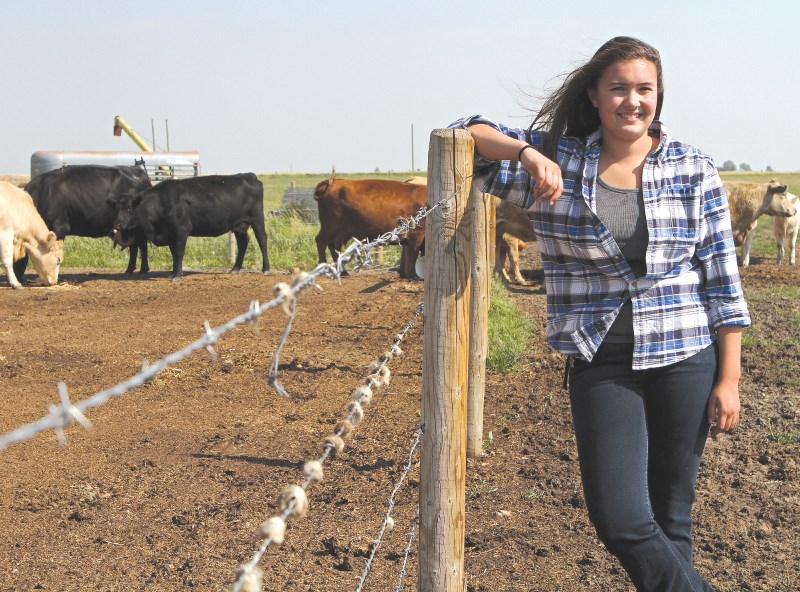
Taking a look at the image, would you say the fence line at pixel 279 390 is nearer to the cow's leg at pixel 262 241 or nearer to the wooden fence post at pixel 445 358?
the wooden fence post at pixel 445 358

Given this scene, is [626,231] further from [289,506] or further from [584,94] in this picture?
[289,506]

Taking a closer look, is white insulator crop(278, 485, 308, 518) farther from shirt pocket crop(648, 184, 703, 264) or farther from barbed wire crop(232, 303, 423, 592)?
shirt pocket crop(648, 184, 703, 264)

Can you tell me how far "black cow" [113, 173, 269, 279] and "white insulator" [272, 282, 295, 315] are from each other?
44.0 feet

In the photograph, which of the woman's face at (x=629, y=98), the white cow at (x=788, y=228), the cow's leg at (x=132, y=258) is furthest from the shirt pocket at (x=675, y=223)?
the white cow at (x=788, y=228)

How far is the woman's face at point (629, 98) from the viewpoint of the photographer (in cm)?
272

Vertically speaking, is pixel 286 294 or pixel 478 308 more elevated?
pixel 286 294

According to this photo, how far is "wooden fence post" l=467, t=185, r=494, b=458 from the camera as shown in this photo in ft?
16.9

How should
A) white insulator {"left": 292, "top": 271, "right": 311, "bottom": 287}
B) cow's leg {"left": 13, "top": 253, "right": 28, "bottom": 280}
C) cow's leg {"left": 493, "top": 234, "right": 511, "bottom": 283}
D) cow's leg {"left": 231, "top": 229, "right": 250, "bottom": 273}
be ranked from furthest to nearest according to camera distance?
cow's leg {"left": 231, "top": 229, "right": 250, "bottom": 273} < cow's leg {"left": 13, "top": 253, "right": 28, "bottom": 280} < cow's leg {"left": 493, "top": 234, "right": 511, "bottom": 283} < white insulator {"left": 292, "top": 271, "right": 311, "bottom": 287}

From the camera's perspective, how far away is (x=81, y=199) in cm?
1570

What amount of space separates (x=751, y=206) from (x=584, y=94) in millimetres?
14763

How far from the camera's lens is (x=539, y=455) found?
5543 mm

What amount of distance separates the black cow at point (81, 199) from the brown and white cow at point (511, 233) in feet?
19.1

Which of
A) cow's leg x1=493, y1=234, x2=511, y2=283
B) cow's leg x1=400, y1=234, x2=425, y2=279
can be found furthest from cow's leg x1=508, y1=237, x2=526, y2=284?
cow's leg x1=400, y1=234, x2=425, y2=279

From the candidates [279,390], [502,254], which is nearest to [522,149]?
[279,390]
